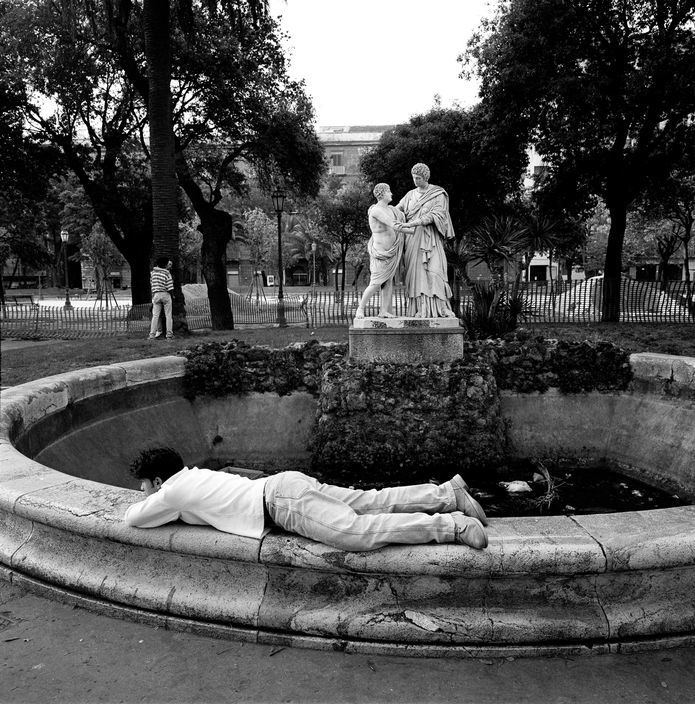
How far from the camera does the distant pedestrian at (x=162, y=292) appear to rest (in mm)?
12297

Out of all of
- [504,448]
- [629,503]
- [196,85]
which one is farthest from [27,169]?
[629,503]

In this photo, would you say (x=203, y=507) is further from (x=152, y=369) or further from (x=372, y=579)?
(x=152, y=369)

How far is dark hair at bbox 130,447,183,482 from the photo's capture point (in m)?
3.11

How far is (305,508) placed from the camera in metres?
2.76

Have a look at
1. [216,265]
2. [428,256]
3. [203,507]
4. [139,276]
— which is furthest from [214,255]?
[203,507]

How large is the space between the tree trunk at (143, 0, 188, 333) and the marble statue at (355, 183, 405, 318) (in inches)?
260

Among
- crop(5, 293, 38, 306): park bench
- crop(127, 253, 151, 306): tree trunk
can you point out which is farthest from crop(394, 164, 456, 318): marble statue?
crop(5, 293, 38, 306): park bench

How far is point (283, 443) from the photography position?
6930 mm

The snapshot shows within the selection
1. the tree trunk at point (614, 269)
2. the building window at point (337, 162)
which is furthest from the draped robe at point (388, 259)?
the building window at point (337, 162)

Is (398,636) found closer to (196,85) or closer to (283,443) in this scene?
(283,443)

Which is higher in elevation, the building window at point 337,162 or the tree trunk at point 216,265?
the building window at point 337,162

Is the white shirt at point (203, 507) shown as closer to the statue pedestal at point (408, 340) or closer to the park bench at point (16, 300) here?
the statue pedestal at point (408, 340)

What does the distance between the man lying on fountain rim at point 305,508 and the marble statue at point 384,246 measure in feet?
13.8

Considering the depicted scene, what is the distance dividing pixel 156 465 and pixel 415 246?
15.8ft
